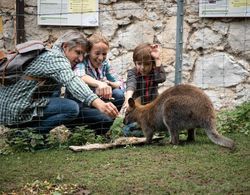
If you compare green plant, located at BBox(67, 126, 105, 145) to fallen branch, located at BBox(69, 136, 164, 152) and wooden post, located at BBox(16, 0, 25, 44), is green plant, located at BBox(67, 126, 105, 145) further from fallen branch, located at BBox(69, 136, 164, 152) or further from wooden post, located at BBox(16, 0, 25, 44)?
wooden post, located at BBox(16, 0, 25, 44)

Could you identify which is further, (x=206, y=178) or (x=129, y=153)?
(x=129, y=153)

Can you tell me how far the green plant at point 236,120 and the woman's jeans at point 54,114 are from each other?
1.88 m

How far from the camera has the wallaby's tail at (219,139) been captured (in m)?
6.00

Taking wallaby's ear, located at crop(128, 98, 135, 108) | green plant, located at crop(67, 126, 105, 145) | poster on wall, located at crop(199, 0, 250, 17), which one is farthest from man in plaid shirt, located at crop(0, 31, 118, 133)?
poster on wall, located at crop(199, 0, 250, 17)

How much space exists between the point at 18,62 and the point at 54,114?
0.74 metres

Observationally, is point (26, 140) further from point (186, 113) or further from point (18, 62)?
point (186, 113)

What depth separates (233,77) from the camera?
8406 millimetres

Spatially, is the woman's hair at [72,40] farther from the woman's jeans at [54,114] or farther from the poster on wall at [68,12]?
the poster on wall at [68,12]

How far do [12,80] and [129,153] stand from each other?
1.47m

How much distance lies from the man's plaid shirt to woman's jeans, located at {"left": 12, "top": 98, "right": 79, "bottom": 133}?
0.24 feet

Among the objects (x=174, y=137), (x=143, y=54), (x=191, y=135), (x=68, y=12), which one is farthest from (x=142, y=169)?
(x=68, y=12)

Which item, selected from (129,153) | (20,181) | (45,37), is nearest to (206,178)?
(129,153)

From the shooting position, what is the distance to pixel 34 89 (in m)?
6.22

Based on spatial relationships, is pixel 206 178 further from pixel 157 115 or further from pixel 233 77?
pixel 233 77
